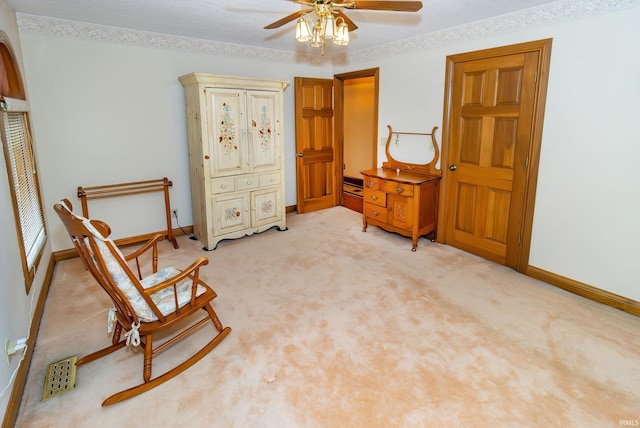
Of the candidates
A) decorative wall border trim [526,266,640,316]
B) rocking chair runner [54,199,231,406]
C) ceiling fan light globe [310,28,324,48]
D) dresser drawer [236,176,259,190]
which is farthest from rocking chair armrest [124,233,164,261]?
decorative wall border trim [526,266,640,316]

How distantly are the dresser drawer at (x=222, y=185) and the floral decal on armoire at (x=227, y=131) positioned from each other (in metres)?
0.33

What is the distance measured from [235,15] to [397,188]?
242cm

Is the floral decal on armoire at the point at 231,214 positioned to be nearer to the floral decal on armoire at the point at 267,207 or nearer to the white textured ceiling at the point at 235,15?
the floral decal on armoire at the point at 267,207

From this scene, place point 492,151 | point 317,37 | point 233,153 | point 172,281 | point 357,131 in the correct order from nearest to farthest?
point 172,281 → point 317,37 → point 492,151 → point 233,153 → point 357,131

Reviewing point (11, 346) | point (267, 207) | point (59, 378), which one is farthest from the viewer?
point (267, 207)

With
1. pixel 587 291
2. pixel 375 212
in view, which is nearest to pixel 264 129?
pixel 375 212

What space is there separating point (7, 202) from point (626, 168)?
14.1ft

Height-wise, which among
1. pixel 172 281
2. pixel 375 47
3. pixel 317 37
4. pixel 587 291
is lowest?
pixel 587 291

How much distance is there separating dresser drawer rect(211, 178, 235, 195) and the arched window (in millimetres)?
1624

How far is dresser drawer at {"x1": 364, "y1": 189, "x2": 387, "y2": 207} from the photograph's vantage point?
445cm

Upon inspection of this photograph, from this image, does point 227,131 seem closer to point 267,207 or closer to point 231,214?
point 231,214

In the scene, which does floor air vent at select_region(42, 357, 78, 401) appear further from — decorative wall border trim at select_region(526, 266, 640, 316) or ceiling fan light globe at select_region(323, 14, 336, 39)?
decorative wall border trim at select_region(526, 266, 640, 316)

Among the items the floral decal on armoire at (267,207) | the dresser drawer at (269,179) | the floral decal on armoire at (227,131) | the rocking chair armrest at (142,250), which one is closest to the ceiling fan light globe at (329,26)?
the rocking chair armrest at (142,250)

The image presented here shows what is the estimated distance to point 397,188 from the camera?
166 inches
